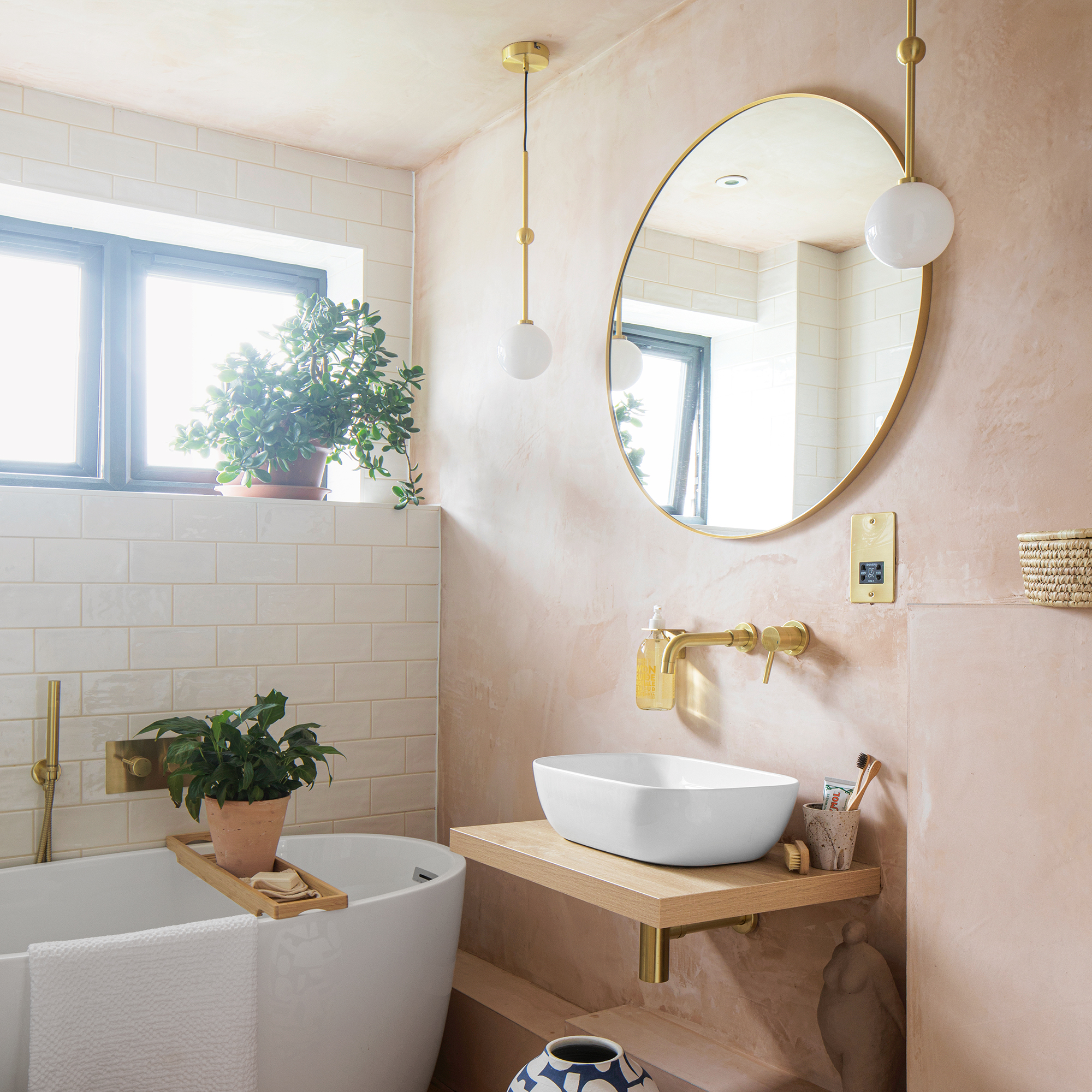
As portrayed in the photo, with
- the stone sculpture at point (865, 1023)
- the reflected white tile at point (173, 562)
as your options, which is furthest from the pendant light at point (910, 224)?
the reflected white tile at point (173, 562)

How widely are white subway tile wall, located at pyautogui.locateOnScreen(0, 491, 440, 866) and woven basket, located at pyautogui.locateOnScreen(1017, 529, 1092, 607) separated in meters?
2.14

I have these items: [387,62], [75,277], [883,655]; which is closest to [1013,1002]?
[883,655]

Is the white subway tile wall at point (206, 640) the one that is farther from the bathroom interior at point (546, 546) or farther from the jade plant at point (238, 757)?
the jade plant at point (238, 757)

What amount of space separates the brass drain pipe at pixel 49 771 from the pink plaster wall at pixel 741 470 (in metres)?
1.13

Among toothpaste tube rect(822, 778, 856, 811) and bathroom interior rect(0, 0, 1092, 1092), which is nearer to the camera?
bathroom interior rect(0, 0, 1092, 1092)

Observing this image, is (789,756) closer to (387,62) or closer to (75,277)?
(387,62)

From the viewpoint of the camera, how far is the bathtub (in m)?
2.15

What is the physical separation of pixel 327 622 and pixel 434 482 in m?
0.59

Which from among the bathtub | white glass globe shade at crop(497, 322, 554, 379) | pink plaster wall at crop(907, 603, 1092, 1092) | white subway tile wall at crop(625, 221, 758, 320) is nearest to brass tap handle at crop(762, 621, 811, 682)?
pink plaster wall at crop(907, 603, 1092, 1092)

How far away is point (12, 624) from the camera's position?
8.89 ft

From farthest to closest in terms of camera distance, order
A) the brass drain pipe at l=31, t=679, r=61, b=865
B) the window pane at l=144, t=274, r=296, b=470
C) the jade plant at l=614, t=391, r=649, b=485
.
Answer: the window pane at l=144, t=274, r=296, b=470, the brass drain pipe at l=31, t=679, r=61, b=865, the jade plant at l=614, t=391, r=649, b=485

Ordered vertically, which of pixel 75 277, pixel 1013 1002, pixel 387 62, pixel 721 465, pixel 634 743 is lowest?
pixel 1013 1002

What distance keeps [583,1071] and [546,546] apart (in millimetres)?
1394

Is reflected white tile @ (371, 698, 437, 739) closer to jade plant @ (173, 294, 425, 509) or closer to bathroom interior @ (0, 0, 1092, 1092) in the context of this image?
bathroom interior @ (0, 0, 1092, 1092)
